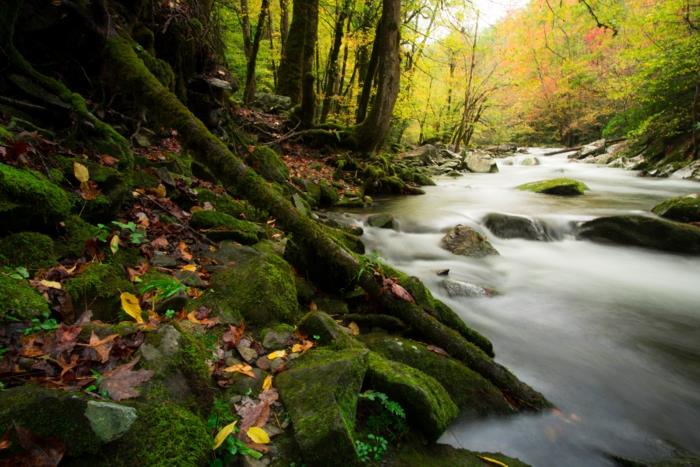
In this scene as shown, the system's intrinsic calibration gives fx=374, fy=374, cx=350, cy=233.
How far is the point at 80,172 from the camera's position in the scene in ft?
10.1

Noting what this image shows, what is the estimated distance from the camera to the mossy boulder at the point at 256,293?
2.84 metres

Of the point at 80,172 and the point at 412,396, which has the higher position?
the point at 80,172

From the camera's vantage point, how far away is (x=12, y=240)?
2.36 meters

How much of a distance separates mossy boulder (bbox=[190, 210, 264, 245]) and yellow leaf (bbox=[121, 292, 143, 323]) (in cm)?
149

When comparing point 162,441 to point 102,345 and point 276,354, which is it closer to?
point 102,345

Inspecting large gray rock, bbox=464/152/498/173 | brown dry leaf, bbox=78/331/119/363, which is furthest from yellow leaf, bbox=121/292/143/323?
large gray rock, bbox=464/152/498/173

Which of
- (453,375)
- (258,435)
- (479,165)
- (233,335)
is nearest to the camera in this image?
(258,435)

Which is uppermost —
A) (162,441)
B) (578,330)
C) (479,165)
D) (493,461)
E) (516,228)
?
(479,165)

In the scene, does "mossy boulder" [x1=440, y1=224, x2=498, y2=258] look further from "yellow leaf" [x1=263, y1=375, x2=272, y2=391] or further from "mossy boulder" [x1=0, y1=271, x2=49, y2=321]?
"mossy boulder" [x1=0, y1=271, x2=49, y2=321]

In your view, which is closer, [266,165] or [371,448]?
[371,448]

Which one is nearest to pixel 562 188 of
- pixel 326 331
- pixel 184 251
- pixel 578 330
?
pixel 578 330

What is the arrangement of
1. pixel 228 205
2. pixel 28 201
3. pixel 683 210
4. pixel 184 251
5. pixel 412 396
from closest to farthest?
pixel 412 396, pixel 28 201, pixel 184 251, pixel 228 205, pixel 683 210

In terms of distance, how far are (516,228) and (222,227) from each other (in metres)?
7.03

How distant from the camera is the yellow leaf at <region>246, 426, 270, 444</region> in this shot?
185 cm
